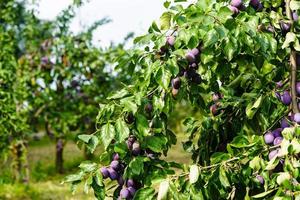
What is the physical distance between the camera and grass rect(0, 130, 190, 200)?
332 inches

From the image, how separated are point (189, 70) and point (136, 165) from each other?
1.53 ft

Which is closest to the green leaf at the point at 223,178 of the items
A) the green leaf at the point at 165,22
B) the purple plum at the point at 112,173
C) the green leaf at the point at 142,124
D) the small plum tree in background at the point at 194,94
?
the small plum tree in background at the point at 194,94

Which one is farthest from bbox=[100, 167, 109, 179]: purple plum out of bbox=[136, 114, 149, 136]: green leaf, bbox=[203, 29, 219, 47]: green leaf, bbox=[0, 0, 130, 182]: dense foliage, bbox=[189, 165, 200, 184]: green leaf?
bbox=[0, 0, 130, 182]: dense foliage

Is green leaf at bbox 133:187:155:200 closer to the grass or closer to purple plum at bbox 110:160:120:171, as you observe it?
purple plum at bbox 110:160:120:171

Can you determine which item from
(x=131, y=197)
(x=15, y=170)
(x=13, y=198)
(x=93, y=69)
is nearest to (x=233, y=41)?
(x=131, y=197)

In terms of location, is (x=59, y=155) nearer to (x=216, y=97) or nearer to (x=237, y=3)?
(x=216, y=97)

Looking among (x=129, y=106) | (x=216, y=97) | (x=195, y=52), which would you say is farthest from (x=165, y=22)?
(x=216, y=97)

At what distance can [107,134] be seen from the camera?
2.16 m

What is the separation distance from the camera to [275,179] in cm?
208

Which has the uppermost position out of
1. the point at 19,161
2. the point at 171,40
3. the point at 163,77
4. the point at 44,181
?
the point at 171,40

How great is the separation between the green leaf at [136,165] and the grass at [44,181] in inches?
61.3

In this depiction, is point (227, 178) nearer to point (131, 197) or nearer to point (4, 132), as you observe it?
point (131, 197)

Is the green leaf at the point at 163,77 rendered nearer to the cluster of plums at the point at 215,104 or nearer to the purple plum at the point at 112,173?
the purple plum at the point at 112,173

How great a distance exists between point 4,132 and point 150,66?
585 cm
